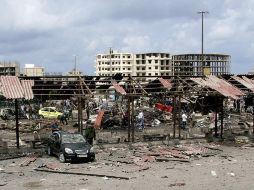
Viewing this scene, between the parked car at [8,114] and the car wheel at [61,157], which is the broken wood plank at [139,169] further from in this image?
the parked car at [8,114]

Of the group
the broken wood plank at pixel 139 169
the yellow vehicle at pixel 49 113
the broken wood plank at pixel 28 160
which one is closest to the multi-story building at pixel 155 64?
the yellow vehicle at pixel 49 113

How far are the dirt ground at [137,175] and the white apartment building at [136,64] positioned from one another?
509 ft

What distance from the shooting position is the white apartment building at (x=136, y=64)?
18300 cm

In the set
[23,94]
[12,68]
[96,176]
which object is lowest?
[96,176]

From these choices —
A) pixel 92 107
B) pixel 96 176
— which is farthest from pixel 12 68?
pixel 96 176

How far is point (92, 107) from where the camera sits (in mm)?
60844

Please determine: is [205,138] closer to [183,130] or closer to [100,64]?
[183,130]

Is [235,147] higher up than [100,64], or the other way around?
[100,64]

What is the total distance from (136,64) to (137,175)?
169064 millimetres

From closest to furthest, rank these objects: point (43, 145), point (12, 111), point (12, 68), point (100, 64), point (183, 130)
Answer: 1. point (43, 145)
2. point (183, 130)
3. point (12, 111)
4. point (12, 68)
5. point (100, 64)

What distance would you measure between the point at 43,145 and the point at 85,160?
Result: 22.3 ft

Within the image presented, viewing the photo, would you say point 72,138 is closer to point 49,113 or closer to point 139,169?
point 139,169

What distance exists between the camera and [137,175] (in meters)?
20.5

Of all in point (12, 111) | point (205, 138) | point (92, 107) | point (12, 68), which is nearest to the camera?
point (205, 138)
